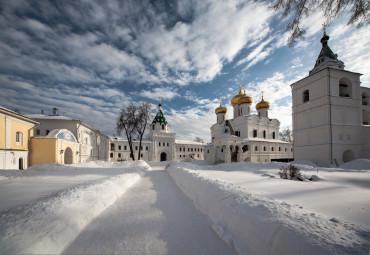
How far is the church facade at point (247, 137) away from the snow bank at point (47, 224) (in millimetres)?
21212

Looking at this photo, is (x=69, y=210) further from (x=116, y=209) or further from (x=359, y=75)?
(x=359, y=75)

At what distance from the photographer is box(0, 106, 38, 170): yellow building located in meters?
12.5

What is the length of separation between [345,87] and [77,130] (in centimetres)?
3690

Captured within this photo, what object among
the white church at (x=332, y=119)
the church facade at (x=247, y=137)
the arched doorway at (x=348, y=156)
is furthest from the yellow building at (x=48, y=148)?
the arched doorway at (x=348, y=156)

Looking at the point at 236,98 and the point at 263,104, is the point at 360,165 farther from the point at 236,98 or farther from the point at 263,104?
the point at 263,104

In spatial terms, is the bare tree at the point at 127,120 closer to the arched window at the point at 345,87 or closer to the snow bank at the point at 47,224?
the snow bank at the point at 47,224

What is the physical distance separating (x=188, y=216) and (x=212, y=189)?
3.63ft

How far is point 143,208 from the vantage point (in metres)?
4.37

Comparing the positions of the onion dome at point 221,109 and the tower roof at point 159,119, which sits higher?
the onion dome at point 221,109

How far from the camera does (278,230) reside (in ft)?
7.08

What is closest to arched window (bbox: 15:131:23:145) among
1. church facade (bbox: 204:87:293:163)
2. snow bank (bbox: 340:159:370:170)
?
church facade (bbox: 204:87:293:163)

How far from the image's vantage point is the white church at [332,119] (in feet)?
54.7

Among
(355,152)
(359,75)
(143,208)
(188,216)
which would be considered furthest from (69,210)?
(359,75)

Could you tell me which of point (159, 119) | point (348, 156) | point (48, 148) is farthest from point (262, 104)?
point (48, 148)
